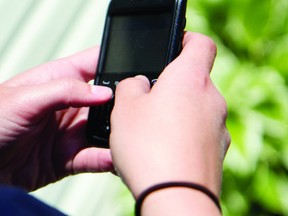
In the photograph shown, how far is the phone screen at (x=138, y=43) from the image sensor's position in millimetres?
1276

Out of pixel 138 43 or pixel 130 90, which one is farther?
pixel 138 43

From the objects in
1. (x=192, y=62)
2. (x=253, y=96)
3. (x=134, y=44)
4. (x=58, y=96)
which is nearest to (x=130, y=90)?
(x=192, y=62)

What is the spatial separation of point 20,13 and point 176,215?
64.8 inches

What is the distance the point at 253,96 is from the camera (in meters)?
2.12

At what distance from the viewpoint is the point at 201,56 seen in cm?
109

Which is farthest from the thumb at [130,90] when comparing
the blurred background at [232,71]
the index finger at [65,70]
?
the blurred background at [232,71]

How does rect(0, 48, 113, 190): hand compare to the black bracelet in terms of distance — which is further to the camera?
rect(0, 48, 113, 190): hand

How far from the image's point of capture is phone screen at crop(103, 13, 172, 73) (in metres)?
1.28

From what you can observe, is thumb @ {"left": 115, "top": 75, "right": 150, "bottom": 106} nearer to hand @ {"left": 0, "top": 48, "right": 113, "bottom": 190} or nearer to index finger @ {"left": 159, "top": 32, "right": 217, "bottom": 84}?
index finger @ {"left": 159, "top": 32, "right": 217, "bottom": 84}

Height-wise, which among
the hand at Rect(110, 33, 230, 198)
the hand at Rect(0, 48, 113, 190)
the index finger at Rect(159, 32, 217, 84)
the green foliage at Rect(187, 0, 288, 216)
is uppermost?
the index finger at Rect(159, 32, 217, 84)

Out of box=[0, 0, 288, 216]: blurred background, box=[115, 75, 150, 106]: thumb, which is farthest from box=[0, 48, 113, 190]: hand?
box=[0, 0, 288, 216]: blurred background

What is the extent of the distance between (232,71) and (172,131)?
132 cm

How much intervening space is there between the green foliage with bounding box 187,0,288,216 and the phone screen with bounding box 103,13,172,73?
81 cm

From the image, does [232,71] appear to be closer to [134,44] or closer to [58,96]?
[134,44]
